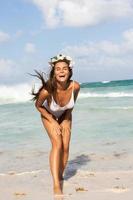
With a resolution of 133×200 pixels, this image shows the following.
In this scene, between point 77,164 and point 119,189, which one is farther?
point 77,164

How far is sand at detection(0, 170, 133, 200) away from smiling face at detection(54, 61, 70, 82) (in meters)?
1.42

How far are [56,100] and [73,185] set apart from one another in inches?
46.9

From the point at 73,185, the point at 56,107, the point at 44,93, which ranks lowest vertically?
the point at 73,185

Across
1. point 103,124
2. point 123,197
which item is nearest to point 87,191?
point 123,197

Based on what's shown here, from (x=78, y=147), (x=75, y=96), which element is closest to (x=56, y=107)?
(x=75, y=96)

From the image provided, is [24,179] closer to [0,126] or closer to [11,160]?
[11,160]

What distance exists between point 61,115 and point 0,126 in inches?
320

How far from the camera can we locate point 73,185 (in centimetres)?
599

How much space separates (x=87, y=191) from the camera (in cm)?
561

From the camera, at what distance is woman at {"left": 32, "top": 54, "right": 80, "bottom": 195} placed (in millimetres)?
5570

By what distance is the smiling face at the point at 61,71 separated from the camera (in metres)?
5.62

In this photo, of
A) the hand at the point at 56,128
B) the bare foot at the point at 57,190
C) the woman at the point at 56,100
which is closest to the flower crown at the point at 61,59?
the woman at the point at 56,100

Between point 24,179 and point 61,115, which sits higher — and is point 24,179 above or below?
below

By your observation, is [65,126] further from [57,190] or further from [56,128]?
[57,190]
